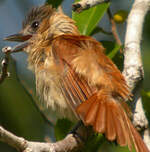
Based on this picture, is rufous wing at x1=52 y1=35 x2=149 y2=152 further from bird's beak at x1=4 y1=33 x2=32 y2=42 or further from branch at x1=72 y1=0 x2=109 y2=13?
bird's beak at x1=4 y1=33 x2=32 y2=42

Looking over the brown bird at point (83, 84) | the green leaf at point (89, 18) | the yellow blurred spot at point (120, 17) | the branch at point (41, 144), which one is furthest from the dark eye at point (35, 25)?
the branch at point (41, 144)

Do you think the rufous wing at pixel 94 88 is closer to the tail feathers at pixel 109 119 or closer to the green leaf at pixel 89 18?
the tail feathers at pixel 109 119

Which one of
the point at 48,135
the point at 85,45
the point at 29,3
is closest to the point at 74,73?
the point at 85,45

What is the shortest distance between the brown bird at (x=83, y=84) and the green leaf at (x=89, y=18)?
10.4 inches

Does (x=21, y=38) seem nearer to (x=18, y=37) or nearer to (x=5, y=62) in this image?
(x=18, y=37)

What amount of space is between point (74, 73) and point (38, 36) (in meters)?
0.89

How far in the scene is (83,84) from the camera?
3.65m

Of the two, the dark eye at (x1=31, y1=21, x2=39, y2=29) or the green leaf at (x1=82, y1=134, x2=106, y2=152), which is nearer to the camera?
the green leaf at (x1=82, y1=134, x2=106, y2=152)

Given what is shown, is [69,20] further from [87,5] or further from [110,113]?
[110,113]

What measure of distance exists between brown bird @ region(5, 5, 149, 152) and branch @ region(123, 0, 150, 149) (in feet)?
→ 0.46

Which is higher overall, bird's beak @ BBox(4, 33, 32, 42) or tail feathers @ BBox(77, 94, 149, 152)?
bird's beak @ BBox(4, 33, 32, 42)

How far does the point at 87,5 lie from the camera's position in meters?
3.78

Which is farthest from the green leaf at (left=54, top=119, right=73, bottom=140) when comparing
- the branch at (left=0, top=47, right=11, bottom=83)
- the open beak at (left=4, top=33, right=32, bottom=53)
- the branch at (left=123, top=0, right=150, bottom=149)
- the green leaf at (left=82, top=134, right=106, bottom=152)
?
the branch at (left=0, top=47, right=11, bottom=83)

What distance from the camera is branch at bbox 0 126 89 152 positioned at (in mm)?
2719
